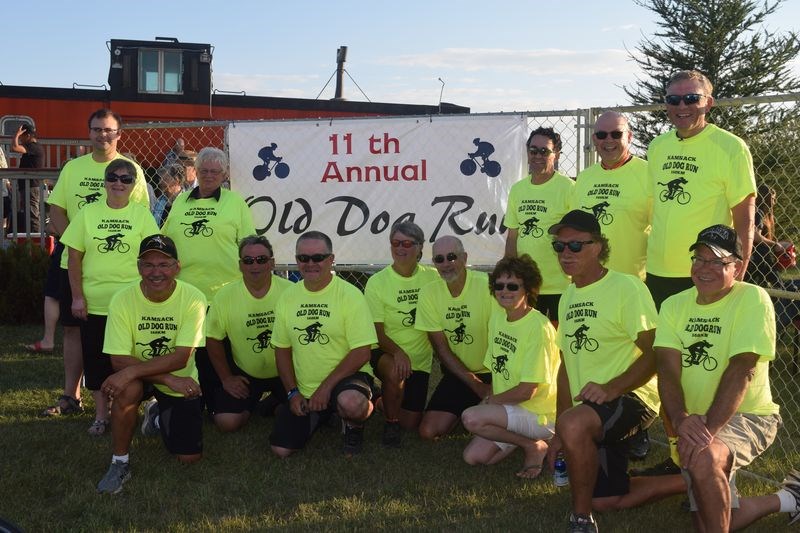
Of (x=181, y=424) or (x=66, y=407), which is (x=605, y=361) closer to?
(x=181, y=424)

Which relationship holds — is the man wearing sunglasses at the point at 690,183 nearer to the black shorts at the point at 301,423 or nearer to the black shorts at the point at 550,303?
the black shorts at the point at 550,303

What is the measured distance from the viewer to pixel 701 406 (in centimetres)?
418

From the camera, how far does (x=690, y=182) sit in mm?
4707

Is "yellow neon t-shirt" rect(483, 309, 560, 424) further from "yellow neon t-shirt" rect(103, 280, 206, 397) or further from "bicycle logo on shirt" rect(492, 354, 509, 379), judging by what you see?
"yellow neon t-shirt" rect(103, 280, 206, 397)

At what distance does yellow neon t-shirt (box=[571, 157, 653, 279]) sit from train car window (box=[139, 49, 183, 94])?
13051 mm

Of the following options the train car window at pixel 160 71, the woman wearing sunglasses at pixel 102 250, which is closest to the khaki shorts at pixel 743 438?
the woman wearing sunglasses at pixel 102 250

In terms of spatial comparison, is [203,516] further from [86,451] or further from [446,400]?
[446,400]

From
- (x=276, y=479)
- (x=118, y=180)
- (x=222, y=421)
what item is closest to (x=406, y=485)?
(x=276, y=479)

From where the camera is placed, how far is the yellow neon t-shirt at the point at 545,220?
227 inches

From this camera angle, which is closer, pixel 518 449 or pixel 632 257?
pixel 632 257

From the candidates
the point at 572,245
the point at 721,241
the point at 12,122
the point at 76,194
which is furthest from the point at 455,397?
the point at 12,122

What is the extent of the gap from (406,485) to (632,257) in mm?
1891

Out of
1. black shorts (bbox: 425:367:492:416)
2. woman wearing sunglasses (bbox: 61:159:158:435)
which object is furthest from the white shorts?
woman wearing sunglasses (bbox: 61:159:158:435)

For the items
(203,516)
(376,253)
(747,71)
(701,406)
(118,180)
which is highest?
(747,71)
